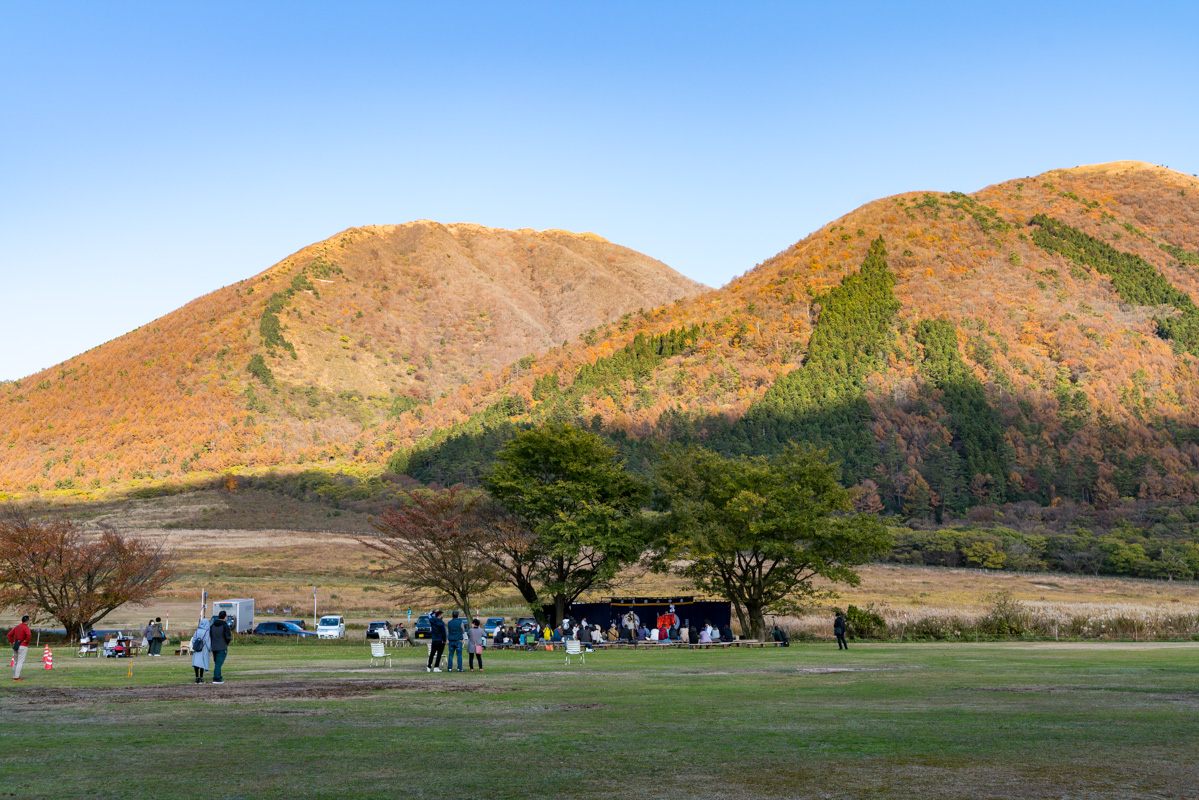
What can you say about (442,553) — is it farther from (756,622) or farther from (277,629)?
(756,622)

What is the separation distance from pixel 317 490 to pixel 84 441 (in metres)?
66.1

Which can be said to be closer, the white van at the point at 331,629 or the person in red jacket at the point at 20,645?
the person in red jacket at the point at 20,645

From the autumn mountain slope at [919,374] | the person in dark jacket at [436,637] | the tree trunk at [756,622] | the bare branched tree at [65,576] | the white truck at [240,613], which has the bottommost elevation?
the tree trunk at [756,622]

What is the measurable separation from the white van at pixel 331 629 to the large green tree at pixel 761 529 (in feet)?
43.8

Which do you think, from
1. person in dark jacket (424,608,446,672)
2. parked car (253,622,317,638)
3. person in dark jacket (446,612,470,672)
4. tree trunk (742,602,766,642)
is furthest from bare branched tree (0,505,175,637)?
tree trunk (742,602,766,642)

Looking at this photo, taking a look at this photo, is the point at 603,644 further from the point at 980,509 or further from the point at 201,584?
the point at 980,509

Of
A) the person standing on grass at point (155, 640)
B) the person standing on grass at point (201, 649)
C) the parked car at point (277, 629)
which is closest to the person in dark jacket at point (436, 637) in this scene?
the person standing on grass at point (201, 649)

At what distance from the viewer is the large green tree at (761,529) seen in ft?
131

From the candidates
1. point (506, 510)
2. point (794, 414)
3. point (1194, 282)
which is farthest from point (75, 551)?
point (1194, 282)

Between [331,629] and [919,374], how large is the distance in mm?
127244

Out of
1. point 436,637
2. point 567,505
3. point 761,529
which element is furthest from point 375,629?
point 436,637

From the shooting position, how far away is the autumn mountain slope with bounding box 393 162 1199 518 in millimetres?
129250

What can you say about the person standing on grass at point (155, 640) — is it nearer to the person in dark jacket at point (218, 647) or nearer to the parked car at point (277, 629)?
the parked car at point (277, 629)

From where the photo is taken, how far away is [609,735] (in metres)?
11.7
